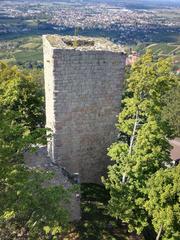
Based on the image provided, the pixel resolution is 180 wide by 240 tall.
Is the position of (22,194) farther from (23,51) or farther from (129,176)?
(23,51)

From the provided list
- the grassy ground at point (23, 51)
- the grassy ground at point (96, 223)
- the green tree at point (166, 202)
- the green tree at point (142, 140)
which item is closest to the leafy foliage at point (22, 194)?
the grassy ground at point (96, 223)

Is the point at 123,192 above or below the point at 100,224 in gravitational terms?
above

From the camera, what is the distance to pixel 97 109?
17547 mm

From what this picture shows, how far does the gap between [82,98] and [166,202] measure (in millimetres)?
5791

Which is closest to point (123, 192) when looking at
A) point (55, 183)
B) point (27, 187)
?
point (55, 183)

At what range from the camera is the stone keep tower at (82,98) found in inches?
635

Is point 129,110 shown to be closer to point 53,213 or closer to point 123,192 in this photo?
point 123,192

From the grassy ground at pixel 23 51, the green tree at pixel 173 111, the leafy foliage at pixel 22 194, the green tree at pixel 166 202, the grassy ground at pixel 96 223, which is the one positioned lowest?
the grassy ground at pixel 23 51

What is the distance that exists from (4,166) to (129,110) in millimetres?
6199

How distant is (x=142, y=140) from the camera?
49.0 ft

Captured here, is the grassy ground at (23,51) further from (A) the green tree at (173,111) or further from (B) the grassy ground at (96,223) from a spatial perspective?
(B) the grassy ground at (96,223)

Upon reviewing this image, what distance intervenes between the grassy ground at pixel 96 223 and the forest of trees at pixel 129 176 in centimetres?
69

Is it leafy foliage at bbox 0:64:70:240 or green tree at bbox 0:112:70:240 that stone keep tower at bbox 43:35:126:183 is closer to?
leafy foliage at bbox 0:64:70:240

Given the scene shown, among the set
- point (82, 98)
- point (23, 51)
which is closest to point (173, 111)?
point (82, 98)
